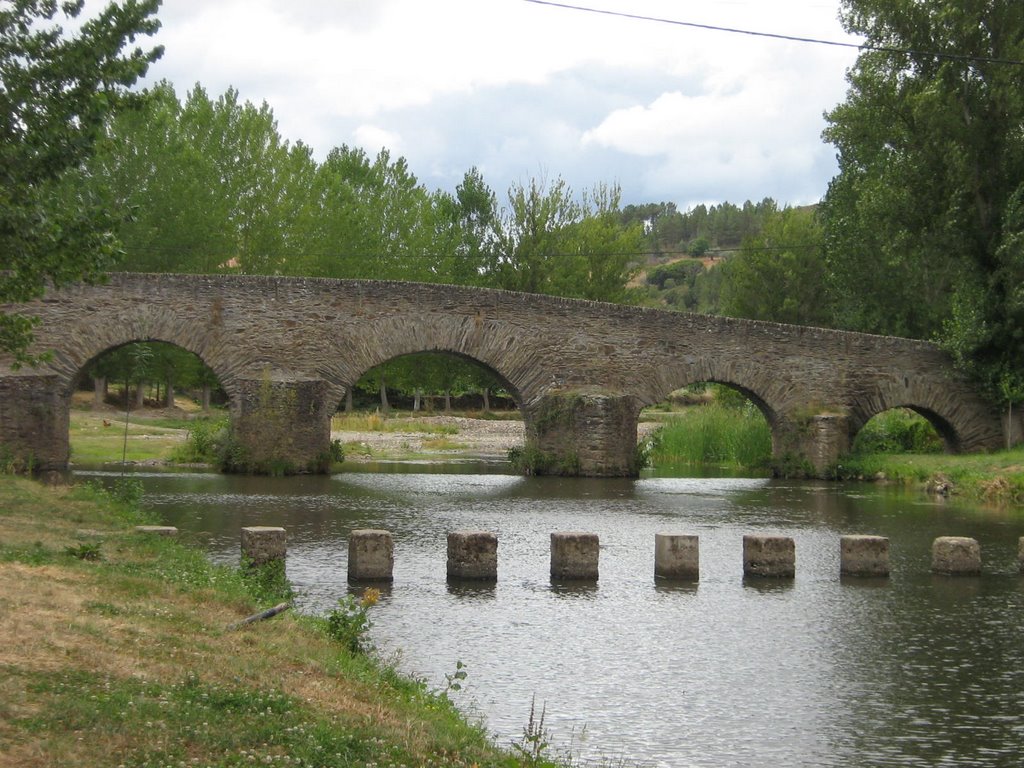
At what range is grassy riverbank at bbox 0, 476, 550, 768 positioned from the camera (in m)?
5.11

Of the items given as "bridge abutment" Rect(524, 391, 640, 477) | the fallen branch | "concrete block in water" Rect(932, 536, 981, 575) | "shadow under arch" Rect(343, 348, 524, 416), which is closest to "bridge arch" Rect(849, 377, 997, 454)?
"bridge abutment" Rect(524, 391, 640, 477)

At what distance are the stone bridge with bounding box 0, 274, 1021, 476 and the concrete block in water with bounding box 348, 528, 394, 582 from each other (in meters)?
11.8

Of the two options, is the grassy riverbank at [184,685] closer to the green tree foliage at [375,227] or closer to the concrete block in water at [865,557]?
the concrete block in water at [865,557]

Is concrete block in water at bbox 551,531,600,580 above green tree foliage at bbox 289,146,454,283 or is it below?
below

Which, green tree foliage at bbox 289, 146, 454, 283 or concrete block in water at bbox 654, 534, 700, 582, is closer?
concrete block in water at bbox 654, 534, 700, 582

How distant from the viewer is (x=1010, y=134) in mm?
26766

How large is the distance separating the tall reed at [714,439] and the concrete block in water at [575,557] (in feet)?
61.1

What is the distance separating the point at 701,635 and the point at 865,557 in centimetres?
369

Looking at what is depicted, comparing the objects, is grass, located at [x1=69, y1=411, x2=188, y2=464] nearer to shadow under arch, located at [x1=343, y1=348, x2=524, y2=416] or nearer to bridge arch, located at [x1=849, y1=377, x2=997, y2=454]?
shadow under arch, located at [x1=343, y1=348, x2=524, y2=416]

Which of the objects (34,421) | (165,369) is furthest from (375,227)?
(34,421)

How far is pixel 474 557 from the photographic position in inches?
468

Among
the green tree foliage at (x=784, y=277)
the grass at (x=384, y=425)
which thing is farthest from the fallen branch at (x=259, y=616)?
the green tree foliage at (x=784, y=277)

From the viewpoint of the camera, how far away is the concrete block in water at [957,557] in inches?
507

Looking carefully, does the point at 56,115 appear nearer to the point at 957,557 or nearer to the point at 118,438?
the point at 957,557
